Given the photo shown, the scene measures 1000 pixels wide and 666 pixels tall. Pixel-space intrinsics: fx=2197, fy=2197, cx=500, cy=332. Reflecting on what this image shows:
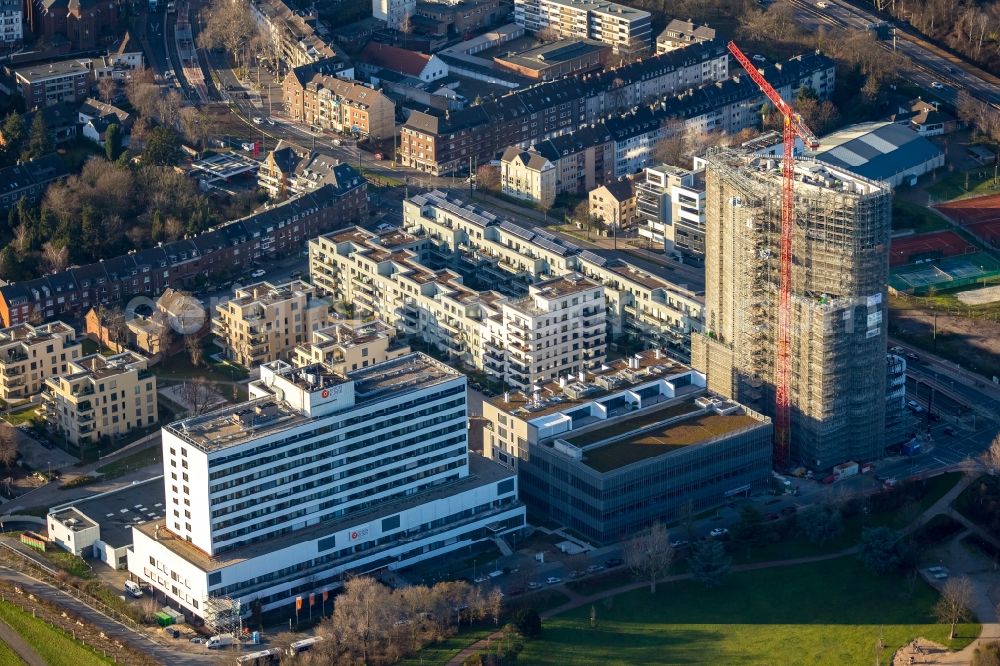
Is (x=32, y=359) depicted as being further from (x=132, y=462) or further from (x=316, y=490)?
(x=316, y=490)

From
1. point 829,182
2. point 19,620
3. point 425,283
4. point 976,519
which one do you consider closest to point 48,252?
point 425,283

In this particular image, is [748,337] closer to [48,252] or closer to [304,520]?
[304,520]

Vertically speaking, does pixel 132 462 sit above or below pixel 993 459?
below

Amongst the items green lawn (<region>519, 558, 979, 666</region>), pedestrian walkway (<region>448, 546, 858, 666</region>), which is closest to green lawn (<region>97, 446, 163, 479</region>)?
pedestrian walkway (<region>448, 546, 858, 666</region>)

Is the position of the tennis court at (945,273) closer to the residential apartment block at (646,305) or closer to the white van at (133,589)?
the residential apartment block at (646,305)

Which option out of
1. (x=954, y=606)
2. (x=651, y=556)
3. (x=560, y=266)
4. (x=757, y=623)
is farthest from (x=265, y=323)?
(x=954, y=606)

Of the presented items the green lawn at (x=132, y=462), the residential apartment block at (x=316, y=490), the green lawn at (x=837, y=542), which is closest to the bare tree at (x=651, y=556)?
the green lawn at (x=837, y=542)

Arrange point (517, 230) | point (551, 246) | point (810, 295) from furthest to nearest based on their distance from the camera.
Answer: point (517, 230) < point (551, 246) < point (810, 295)

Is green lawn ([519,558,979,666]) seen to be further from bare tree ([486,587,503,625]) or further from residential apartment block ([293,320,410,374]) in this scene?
residential apartment block ([293,320,410,374])
